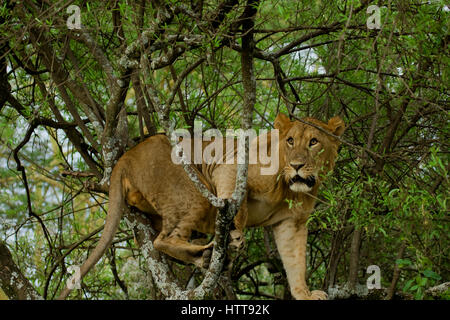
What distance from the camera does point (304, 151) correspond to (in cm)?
493

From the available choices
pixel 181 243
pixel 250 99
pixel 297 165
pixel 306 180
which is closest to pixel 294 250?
pixel 306 180

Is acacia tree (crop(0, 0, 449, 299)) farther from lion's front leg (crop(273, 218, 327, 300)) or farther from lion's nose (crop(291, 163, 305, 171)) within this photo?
lion's nose (crop(291, 163, 305, 171))

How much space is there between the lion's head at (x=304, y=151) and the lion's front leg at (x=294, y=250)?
0.54 m

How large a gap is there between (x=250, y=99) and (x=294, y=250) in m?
1.78

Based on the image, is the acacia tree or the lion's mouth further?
the lion's mouth

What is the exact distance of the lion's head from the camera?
4855 millimetres

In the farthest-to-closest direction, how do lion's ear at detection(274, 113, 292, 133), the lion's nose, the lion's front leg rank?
the lion's front leg
lion's ear at detection(274, 113, 292, 133)
the lion's nose

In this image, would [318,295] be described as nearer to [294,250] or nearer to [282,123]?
[294,250]

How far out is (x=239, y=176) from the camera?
13.2 feet

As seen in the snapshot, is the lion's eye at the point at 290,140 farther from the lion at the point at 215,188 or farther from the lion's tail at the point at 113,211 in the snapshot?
the lion's tail at the point at 113,211

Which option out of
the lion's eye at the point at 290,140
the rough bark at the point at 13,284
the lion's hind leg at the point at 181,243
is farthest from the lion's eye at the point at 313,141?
the rough bark at the point at 13,284

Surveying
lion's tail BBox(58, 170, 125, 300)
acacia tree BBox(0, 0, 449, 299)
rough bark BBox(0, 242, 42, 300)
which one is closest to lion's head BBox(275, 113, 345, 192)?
acacia tree BBox(0, 0, 449, 299)

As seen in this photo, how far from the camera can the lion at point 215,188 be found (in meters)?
4.86

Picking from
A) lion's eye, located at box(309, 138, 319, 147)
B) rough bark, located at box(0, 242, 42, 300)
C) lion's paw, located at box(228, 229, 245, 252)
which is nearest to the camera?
rough bark, located at box(0, 242, 42, 300)
